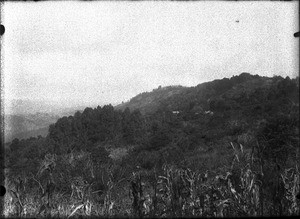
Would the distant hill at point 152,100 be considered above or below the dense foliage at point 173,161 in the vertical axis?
above

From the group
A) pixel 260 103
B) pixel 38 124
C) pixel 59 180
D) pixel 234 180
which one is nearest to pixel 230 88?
pixel 260 103

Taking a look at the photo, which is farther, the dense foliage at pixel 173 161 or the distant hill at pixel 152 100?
the distant hill at pixel 152 100

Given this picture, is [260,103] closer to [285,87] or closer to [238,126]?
[285,87]

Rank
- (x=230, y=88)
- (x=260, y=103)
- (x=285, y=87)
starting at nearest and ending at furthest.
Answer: (x=285, y=87)
(x=260, y=103)
(x=230, y=88)

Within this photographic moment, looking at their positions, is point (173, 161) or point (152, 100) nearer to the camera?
point (173, 161)

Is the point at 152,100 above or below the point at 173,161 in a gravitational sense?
above

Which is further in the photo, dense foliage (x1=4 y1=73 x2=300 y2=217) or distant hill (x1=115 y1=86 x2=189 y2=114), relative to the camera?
→ distant hill (x1=115 y1=86 x2=189 y2=114)

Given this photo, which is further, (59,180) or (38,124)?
(38,124)

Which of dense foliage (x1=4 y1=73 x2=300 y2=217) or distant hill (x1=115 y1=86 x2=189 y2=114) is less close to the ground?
distant hill (x1=115 y1=86 x2=189 y2=114)
